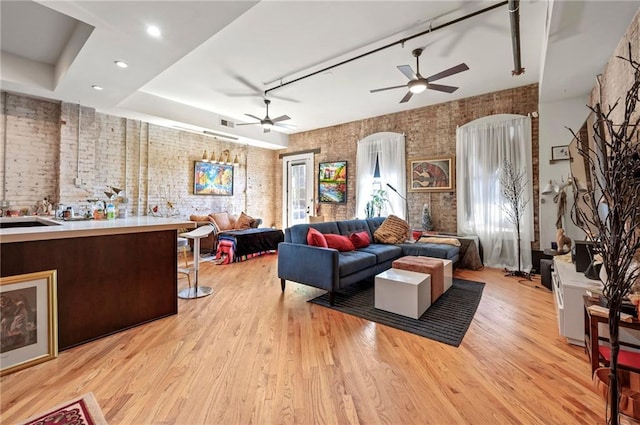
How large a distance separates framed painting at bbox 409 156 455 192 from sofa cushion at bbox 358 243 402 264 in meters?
1.82

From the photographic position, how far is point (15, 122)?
14.0ft

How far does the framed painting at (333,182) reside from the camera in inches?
277

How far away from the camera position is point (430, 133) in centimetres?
566

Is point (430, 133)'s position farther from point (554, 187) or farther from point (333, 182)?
point (333, 182)

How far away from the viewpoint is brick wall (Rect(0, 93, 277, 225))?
4328 mm

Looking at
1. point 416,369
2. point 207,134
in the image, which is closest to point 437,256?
point 416,369

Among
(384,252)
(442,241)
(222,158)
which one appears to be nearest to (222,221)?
(222,158)

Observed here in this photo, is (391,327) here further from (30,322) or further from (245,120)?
(245,120)

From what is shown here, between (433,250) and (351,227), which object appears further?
(351,227)

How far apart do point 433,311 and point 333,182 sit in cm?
468

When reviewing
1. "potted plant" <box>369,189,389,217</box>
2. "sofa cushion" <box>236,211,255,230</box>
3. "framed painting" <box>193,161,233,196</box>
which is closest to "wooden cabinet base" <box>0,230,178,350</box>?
"sofa cushion" <box>236,211,255,230</box>

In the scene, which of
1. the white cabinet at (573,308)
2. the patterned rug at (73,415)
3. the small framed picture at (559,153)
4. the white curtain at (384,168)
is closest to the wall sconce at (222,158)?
the white curtain at (384,168)

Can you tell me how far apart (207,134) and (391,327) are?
5.92 metres

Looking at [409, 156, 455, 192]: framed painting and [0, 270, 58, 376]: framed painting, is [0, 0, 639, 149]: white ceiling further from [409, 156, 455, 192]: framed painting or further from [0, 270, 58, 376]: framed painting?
[0, 270, 58, 376]: framed painting
